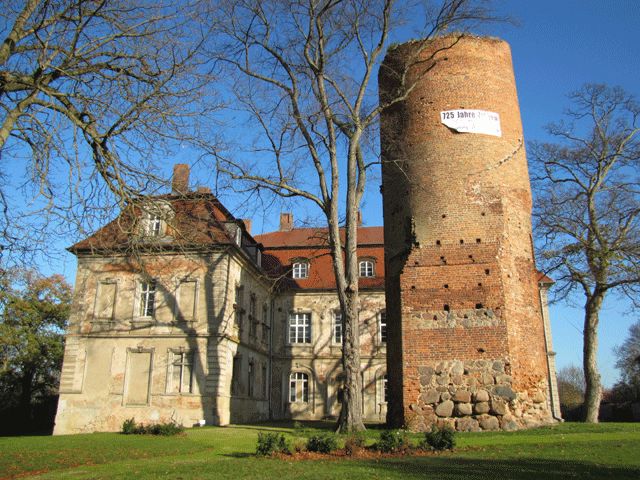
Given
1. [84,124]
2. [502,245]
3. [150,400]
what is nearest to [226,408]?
[150,400]

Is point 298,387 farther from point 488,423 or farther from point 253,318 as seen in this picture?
point 488,423

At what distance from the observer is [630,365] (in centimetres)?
4856

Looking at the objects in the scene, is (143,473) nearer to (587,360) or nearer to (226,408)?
(226,408)

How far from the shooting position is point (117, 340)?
2158 centimetres

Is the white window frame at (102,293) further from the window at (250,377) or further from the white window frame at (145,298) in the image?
the window at (250,377)

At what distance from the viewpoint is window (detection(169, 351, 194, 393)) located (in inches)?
819

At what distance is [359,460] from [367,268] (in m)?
21.9

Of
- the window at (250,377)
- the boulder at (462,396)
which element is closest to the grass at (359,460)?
the boulder at (462,396)

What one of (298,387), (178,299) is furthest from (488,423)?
(298,387)

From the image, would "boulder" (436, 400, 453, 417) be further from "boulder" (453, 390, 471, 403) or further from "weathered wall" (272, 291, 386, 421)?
"weathered wall" (272, 291, 386, 421)

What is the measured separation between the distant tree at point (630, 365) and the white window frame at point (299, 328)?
24144 mm

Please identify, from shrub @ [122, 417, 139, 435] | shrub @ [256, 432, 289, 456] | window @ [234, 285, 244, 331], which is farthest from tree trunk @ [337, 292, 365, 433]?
window @ [234, 285, 244, 331]

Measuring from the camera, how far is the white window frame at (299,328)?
29.0 m

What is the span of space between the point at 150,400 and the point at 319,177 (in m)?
11.1
